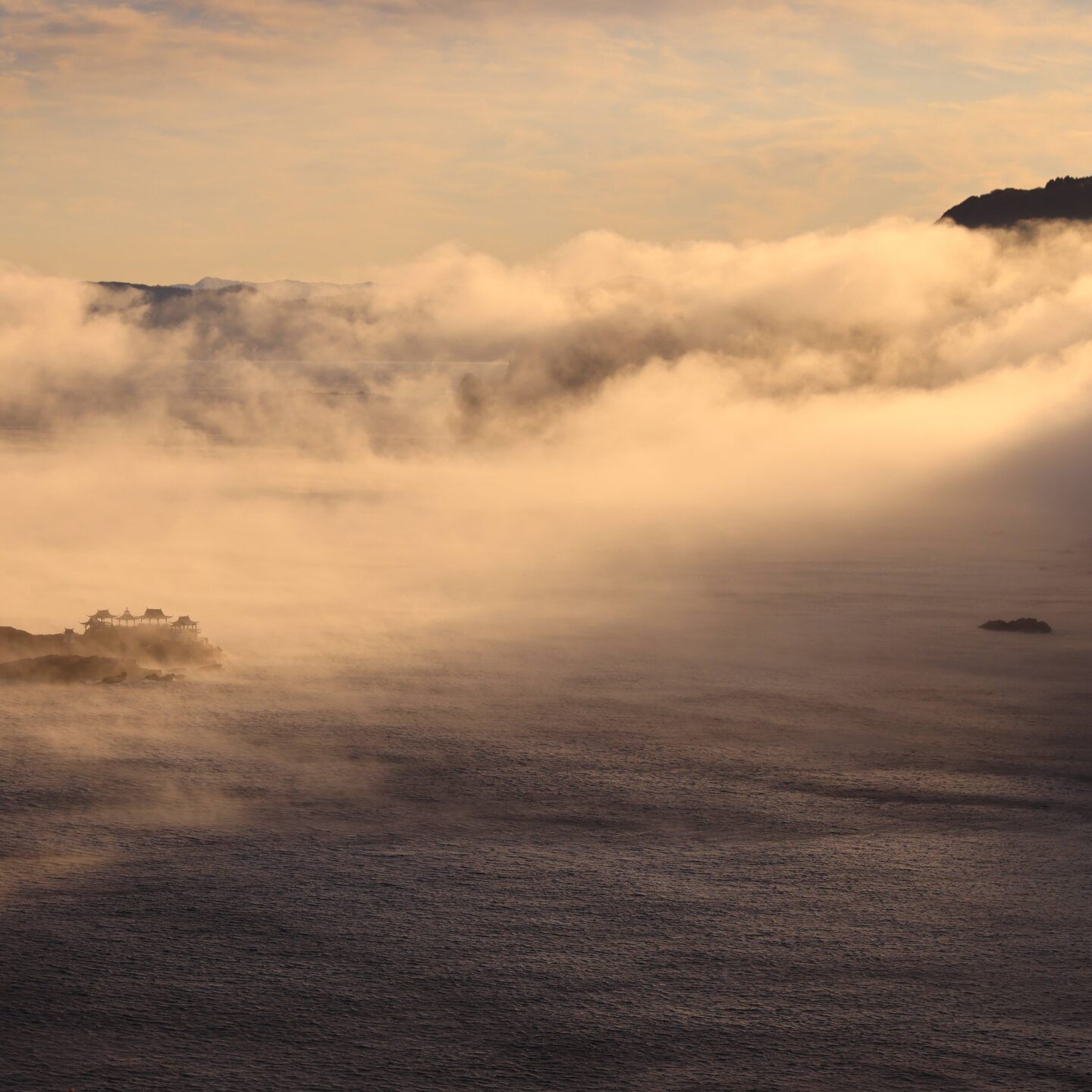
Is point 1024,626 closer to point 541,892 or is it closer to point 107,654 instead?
point 107,654

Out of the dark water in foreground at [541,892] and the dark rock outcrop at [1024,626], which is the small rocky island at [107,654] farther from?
the dark rock outcrop at [1024,626]

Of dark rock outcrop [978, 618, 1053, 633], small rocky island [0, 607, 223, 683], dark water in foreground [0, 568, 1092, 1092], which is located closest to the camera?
dark water in foreground [0, 568, 1092, 1092]

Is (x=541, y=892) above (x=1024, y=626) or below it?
below

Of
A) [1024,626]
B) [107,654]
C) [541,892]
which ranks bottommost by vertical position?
[541,892]

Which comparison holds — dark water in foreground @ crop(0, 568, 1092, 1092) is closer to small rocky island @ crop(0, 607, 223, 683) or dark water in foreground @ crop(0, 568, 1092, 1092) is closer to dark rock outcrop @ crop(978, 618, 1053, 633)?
small rocky island @ crop(0, 607, 223, 683)

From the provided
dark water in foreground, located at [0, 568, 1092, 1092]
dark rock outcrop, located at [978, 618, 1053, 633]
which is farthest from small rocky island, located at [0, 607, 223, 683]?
dark rock outcrop, located at [978, 618, 1053, 633]

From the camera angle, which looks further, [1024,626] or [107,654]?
[1024,626]

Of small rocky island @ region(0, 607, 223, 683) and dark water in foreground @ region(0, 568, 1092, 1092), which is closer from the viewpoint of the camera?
dark water in foreground @ region(0, 568, 1092, 1092)

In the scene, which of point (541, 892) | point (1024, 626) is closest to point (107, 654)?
point (541, 892)
